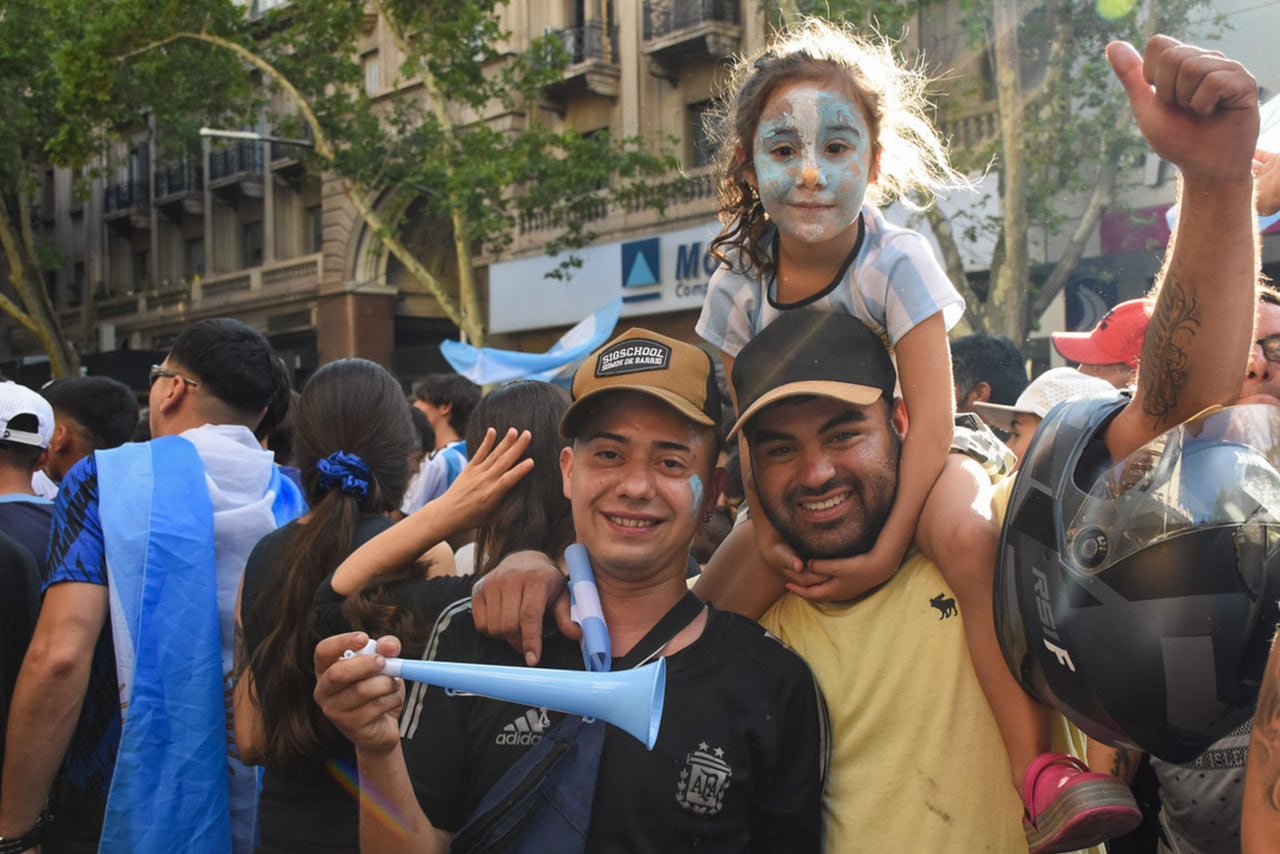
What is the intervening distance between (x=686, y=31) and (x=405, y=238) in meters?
8.76

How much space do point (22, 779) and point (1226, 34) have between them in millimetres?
12699

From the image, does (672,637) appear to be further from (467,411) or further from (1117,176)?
(1117,176)

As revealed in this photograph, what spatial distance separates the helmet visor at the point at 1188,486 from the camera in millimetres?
1578

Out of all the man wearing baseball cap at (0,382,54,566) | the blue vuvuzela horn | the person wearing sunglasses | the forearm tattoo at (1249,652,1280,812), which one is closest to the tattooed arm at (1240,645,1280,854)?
the forearm tattoo at (1249,652,1280,812)

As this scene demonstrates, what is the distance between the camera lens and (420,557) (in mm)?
2861

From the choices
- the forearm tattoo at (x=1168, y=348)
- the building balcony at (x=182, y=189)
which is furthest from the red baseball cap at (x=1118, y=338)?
the building balcony at (x=182, y=189)

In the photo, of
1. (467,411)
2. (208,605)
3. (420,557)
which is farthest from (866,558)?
(467,411)

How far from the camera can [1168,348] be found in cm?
174

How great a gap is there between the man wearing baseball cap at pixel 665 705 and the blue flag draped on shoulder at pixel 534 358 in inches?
256

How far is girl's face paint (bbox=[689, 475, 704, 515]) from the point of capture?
2.44 meters

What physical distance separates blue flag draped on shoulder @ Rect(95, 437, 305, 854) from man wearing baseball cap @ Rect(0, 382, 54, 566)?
0.55 m

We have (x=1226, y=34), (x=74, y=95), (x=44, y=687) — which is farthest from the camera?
(x=74, y=95)

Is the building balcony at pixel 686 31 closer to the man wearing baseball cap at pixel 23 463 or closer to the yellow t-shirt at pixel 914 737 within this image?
the man wearing baseball cap at pixel 23 463

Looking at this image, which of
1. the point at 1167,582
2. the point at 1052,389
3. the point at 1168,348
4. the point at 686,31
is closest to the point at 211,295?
the point at 686,31
